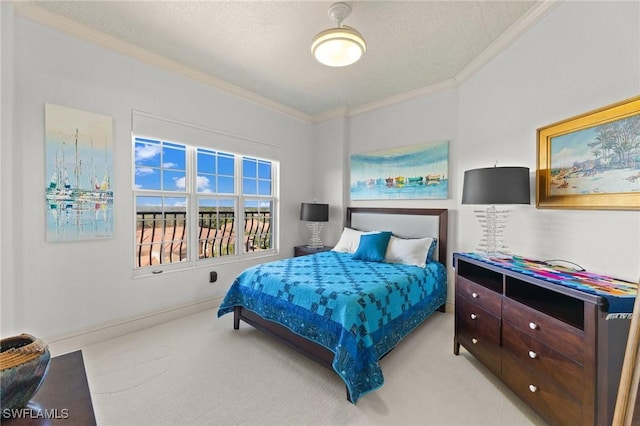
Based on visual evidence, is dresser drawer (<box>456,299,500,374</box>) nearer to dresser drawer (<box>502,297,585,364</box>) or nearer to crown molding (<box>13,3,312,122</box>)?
dresser drawer (<box>502,297,585,364</box>)

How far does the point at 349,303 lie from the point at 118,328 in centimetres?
236

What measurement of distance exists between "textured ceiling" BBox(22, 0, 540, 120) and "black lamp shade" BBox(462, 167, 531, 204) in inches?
52.3

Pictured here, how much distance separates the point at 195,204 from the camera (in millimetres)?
3295

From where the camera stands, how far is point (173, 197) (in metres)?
3.14

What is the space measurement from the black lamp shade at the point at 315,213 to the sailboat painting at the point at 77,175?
2405mm

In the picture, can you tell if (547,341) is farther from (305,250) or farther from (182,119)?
(182,119)

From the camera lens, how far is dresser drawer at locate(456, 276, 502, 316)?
1883mm

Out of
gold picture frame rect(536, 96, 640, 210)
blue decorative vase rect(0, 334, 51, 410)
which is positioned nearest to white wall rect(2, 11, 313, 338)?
blue decorative vase rect(0, 334, 51, 410)

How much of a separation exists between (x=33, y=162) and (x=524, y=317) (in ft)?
12.5

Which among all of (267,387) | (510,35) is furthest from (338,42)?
(267,387)

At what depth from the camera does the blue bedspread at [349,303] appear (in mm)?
1817

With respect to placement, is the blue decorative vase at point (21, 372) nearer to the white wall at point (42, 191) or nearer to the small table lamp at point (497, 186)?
the white wall at point (42, 191)

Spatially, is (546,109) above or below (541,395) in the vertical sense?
above

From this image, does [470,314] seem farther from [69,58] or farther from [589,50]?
[69,58]
